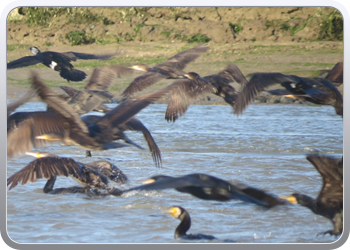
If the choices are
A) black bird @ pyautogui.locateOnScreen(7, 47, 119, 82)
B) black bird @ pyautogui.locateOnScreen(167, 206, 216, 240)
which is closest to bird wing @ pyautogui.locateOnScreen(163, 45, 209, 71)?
black bird @ pyautogui.locateOnScreen(7, 47, 119, 82)

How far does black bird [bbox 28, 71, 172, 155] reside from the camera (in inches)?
205

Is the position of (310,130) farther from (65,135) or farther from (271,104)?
(65,135)

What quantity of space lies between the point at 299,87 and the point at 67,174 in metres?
2.68

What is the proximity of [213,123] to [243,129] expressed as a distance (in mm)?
708

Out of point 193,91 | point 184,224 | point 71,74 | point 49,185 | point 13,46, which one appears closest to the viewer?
point 184,224

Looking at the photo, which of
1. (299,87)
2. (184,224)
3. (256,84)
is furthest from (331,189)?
(256,84)

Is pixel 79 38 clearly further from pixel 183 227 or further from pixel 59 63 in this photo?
pixel 183 227

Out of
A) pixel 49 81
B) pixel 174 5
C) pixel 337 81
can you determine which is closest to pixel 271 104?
pixel 49 81

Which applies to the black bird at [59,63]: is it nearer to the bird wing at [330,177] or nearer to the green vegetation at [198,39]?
the green vegetation at [198,39]

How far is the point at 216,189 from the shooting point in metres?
4.65

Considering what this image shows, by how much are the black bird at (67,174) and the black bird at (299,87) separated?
1766 millimetres

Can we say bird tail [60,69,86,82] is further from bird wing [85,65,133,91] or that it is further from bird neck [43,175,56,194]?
bird neck [43,175,56,194]

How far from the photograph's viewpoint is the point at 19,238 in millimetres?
5180

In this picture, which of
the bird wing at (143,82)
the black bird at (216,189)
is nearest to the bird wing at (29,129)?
the black bird at (216,189)
